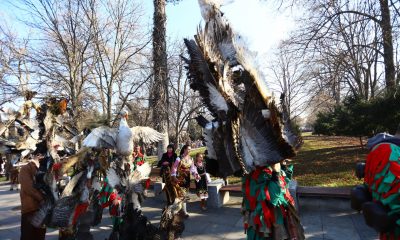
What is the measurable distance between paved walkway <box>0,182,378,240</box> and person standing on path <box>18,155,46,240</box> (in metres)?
1.44

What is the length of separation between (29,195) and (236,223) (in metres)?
3.96

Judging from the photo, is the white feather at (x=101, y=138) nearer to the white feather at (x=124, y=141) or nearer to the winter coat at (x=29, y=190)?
the white feather at (x=124, y=141)

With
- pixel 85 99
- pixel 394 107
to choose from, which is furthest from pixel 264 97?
pixel 85 99

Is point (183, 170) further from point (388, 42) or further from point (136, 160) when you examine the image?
point (388, 42)

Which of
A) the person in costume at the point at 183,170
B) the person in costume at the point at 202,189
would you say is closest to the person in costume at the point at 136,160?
the person in costume at the point at 183,170

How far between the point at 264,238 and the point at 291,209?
425 millimetres

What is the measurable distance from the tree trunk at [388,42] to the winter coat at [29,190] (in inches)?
479

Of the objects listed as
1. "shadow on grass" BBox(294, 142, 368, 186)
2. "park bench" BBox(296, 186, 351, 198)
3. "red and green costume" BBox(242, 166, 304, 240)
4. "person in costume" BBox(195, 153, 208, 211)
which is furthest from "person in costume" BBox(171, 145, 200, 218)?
"shadow on grass" BBox(294, 142, 368, 186)

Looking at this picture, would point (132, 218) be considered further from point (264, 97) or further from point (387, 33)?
point (387, 33)

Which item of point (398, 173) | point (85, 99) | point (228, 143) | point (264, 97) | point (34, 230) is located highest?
point (85, 99)

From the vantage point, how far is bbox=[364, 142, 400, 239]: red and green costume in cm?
200

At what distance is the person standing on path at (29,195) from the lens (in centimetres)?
502

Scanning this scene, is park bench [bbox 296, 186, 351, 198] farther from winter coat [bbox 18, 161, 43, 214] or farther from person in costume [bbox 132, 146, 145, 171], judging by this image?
winter coat [bbox 18, 161, 43, 214]

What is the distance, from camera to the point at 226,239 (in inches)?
221
